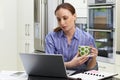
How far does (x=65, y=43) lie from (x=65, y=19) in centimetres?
19

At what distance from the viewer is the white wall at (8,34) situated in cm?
403

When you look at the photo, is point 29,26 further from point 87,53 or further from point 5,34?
point 87,53

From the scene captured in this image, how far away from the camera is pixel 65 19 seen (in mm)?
1968

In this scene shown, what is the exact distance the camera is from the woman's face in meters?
1.95

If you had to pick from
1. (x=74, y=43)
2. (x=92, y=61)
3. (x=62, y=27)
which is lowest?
(x=92, y=61)

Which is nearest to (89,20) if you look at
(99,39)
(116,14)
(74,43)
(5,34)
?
(99,39)

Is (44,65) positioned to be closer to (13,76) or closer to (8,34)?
(13,76)

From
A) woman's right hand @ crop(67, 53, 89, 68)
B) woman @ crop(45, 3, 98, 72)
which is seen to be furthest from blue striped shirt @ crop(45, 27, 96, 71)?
woman's right hand @ crop(67, 53, 89, 68)

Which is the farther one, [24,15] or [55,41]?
[24,15]

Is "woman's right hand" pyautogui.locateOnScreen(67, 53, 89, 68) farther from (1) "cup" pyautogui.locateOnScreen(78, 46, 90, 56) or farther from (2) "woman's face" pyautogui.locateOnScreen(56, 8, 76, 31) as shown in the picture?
(2) "woman's face" pyautogui.locateOnScreen(56, 8, 76, 31)

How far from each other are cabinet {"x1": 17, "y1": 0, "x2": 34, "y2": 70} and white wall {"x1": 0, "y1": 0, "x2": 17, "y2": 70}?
0.31ft

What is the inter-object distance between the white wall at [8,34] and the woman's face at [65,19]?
223cm

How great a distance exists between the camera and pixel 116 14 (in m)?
3.13

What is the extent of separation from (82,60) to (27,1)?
2.47 meters
